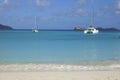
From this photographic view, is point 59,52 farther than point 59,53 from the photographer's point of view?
Yes

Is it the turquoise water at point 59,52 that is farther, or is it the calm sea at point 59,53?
the turquoise water at point 59,52

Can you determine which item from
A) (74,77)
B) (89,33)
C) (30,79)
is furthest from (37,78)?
(89,33)

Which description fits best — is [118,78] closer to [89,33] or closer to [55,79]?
[55,79]

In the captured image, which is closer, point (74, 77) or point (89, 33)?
point (74, 77)

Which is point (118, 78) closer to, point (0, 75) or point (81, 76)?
point (81, 76)

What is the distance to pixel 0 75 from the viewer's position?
51.5 ft

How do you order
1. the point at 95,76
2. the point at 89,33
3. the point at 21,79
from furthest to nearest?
the point at 89,33 < the point at 95,76 < the point at 21,79

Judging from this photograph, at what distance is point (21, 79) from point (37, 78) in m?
0.72

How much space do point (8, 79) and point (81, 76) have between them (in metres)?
2.97

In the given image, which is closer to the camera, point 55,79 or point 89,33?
point 55,79

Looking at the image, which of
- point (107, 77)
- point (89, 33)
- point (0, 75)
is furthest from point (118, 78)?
point (89, 33)

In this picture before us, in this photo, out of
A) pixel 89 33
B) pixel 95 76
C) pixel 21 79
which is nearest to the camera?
pixel 21 79

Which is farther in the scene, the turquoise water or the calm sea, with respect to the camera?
the turquoise water

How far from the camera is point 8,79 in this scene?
47.3 ft
